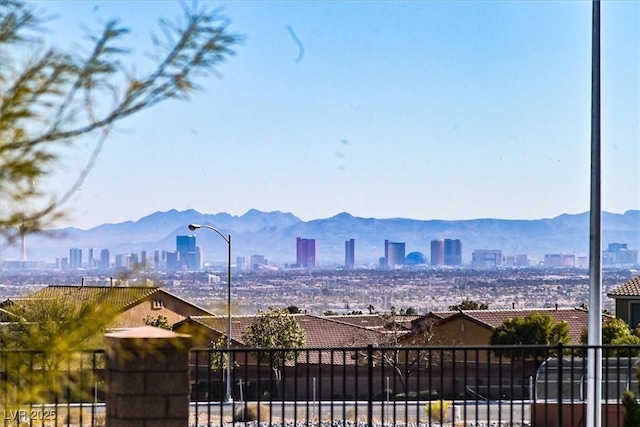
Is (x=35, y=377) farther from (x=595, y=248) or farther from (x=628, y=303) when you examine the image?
(x=628, y=303)

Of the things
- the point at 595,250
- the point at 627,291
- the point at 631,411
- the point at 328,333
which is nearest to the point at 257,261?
the point at 328,333

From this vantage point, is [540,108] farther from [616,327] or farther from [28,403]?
[28,403]

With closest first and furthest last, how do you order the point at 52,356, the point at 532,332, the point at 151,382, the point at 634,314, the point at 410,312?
the point at 52,356 < the point at 151,382 < the point at 532,332 < the point at 634,314 < the point at 410,312

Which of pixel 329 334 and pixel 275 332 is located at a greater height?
pixel 275 332

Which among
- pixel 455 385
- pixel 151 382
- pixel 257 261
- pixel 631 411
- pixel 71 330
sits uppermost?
pixel 71 330

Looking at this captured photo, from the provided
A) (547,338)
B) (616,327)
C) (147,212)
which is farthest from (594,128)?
(147,212)

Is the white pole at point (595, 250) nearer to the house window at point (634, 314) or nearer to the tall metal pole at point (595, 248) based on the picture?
the tall metal pole at point (595, 248)
